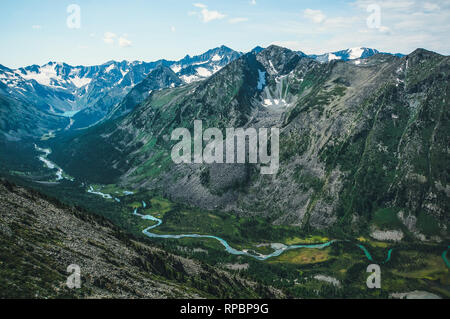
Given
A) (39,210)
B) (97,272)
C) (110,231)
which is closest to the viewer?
(97,272)

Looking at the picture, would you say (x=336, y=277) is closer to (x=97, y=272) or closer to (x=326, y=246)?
(x=326, y=246)

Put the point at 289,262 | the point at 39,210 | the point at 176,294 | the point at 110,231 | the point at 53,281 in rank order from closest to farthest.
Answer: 1. the point at 53,281
2. the point at 176,294
3. the point at 39,210
4. the point at 110,231
5. the point at 289,262

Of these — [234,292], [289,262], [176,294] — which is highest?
[176,294]
